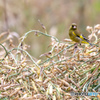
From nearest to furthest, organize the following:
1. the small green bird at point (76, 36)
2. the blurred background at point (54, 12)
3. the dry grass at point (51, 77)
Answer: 1. the dry grass at point (51, 77)
2. the small green bird at point (76, 36)
3. the blurred background at point (54, 12)

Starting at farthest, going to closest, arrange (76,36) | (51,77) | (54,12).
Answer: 1. (54,12)
2. (76,36)
3. (51,77)

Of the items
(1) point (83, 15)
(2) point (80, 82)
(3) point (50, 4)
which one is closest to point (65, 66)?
(2) point (80, 82)

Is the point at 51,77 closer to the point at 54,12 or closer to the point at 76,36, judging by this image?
the point at 76,36

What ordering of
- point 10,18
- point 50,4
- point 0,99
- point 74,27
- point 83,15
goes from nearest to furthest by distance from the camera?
1. point 0,99
2. point 74,27
3. point 10,18
4. point 83,15
5. point 50,4

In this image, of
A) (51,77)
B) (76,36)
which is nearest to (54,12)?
(76,36)

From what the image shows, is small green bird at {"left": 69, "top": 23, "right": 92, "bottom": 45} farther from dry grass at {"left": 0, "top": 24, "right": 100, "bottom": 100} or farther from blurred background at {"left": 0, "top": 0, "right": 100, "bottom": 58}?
blurred background at {"left": 0, "top": 0, "right": 100, "bottom": 58}

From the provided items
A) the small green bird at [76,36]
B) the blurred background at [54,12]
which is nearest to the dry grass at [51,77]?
the small green bird at [76,36]

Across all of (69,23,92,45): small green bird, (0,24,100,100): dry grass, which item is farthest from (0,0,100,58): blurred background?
(0,24,100,100): dry grass

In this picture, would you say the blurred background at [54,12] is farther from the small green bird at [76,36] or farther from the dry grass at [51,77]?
the dry grass at [51,77]

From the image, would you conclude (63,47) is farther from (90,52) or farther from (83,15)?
(83,15)

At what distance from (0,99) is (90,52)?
622 mm

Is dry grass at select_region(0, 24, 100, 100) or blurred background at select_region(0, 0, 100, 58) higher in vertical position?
blurred background at select_region(0, 0, 100, 58)

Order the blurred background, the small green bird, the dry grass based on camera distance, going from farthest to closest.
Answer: the blurred background
the small green bird
the dry grass

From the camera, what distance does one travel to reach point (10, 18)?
5.05 metres
